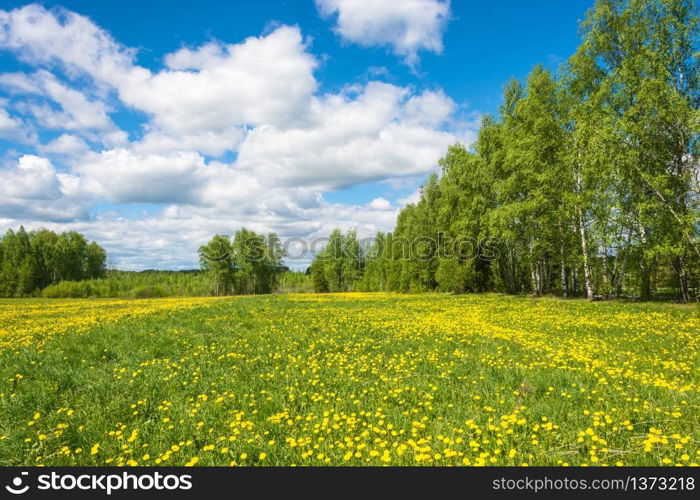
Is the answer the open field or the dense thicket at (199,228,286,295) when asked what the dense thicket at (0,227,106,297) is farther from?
the open field

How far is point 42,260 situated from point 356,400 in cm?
10711

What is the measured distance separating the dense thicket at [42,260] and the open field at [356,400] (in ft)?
280

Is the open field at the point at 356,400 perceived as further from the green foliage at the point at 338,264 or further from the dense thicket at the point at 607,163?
the green foliage at the point at 338,264

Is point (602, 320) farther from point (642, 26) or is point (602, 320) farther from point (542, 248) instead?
point (642, 26)

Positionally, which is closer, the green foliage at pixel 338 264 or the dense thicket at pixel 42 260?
the dense thicket at pixel 42 260

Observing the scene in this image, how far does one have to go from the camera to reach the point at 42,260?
84000 mm

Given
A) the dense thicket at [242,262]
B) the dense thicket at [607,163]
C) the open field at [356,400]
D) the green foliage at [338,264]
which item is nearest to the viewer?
the open field at [356,400]

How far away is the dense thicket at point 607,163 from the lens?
1919cm

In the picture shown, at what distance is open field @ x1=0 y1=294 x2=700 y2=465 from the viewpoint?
176 inches

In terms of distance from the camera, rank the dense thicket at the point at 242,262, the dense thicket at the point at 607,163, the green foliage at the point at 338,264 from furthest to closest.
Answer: the green foliage at the point at 338,264 → the dense thicket at the point at 242,262 → the dense thicket at the point at 607,163

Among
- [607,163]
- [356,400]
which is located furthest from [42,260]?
[607,163]

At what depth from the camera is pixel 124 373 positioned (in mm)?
7969

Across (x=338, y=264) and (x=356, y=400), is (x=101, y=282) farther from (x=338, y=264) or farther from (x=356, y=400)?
→ (x=356, y=400)

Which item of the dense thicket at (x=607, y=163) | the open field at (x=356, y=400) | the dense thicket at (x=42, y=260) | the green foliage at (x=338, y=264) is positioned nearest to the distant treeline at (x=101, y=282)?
the dense thicket at (x=42, y=260)
